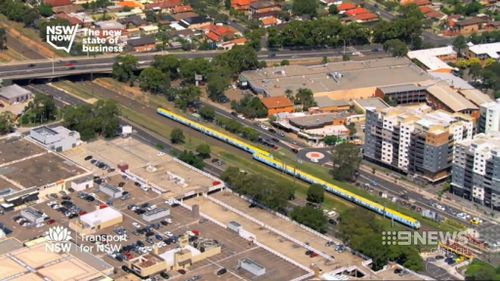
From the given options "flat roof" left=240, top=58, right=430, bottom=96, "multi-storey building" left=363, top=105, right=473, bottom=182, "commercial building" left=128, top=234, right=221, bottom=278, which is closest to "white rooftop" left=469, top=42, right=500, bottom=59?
"flat roof" left=240, top=58, right=430, bottom=96

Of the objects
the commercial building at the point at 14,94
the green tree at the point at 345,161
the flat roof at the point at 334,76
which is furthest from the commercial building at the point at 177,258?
the commercial building at the point at 14,94

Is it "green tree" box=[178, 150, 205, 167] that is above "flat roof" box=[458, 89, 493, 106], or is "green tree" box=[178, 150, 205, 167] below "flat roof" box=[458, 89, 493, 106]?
above

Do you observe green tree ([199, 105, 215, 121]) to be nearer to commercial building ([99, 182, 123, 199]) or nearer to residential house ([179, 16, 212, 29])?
commercial building ([99, 182, 123, 199])

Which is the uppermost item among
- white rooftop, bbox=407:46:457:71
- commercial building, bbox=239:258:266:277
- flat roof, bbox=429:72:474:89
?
commercial building, bbox=239:258:266:277

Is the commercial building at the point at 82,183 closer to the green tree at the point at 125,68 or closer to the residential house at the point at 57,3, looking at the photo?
the green tree at the point at 125,68

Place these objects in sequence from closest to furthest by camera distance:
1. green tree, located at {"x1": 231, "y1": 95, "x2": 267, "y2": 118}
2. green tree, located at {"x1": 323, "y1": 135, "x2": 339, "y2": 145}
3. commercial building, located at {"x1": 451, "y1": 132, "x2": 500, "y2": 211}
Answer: commercial building, located at {"x1": 451, "y1": 132, "x2": 500, "y2": 211}
green tree, located at {"x1": 323, "y1": 135, "x2": 339, "y2": 145}
green tree, located at {"x1": 231, "y1": 95, "x2": 267, "y2": 118}

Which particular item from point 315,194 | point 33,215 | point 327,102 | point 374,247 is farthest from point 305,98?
point 33,215

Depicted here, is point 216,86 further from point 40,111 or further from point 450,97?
point 450,97

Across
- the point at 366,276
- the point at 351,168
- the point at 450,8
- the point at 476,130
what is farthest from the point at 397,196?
the point at 450,8
